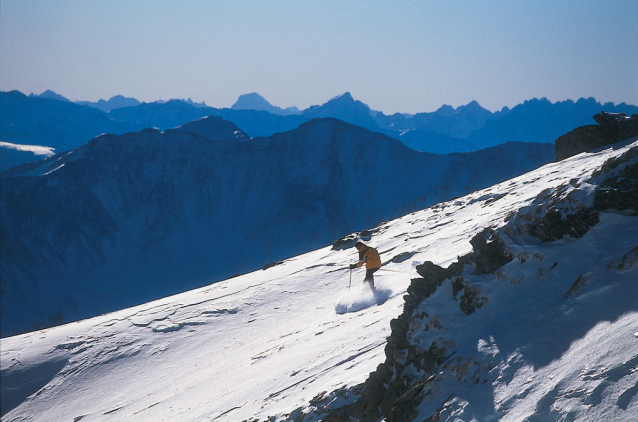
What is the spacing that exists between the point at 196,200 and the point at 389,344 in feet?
491

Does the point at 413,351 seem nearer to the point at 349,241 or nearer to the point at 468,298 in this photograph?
the point at 468,298

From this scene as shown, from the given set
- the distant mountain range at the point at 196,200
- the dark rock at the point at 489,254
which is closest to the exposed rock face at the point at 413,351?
the dark rock at the point at 489,254

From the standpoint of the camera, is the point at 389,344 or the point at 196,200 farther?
the point at 196,200

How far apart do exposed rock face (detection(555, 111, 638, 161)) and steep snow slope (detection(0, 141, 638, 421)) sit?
85 cm

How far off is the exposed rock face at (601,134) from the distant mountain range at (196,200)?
113084mm

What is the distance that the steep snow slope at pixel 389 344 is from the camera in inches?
254

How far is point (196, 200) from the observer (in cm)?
15150

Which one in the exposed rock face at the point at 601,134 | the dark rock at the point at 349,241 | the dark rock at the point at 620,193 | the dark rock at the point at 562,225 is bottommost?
the dark rock at the point at 349,241

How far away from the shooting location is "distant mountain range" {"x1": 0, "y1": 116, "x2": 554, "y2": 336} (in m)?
130

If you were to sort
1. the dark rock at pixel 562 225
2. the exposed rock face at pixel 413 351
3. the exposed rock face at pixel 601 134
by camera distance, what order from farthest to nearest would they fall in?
the exposed rock face at pixel 601 134 < the dark rock at pixel 562 225 < the exposed rock face at pixel 413 351

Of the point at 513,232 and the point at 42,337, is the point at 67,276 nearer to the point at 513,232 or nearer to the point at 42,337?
the point at 42,337

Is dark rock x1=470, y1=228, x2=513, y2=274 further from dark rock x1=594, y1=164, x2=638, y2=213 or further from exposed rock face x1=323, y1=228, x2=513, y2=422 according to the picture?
dark rock x1=594, y1=164, x2=638, y2=213

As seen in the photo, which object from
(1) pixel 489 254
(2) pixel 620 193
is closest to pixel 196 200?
(1) pixel 489 254

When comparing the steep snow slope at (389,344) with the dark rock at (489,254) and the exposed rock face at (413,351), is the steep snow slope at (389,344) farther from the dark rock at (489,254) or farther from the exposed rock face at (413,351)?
the dark rock at (489,254)
